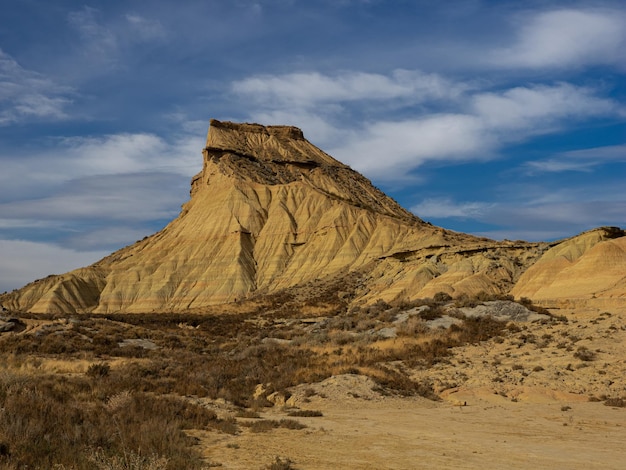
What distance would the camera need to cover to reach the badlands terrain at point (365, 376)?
9750 millimetres

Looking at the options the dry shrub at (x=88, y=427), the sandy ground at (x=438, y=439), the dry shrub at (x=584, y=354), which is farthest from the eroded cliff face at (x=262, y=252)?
the dry shrub at (x=88, y=427)

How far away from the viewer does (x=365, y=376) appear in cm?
1886

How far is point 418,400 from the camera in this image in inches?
692

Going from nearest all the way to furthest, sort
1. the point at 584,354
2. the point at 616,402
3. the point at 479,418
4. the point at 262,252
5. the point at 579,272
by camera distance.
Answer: the point at 479,418, the point at 616,402, the point at 584,354, the point at 579,272, the point at 262,252

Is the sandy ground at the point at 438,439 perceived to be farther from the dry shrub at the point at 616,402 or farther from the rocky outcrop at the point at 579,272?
the rocky outcrop at the point at 579,272

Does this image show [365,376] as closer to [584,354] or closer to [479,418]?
[479,418]

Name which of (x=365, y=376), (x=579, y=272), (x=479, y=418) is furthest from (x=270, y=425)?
(x=579, y=272)

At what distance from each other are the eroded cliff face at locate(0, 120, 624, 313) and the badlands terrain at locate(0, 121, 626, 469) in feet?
2.77

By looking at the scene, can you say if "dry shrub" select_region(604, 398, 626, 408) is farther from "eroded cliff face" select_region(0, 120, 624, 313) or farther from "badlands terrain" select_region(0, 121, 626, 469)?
"eroded cliff face" select_region(0, 120, 624, 313)

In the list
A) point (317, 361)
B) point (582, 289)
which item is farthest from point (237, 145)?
point (317, 361)

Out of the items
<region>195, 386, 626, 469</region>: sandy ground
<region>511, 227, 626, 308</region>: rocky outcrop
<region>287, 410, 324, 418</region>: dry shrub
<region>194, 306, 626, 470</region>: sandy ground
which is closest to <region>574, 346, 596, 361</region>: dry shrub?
<region>194, 306, 626, 470</region>: sandy ground

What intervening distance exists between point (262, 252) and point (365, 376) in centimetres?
6965

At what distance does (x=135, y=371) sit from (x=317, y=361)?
23.2ft

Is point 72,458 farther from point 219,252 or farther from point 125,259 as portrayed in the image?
point 125,259
